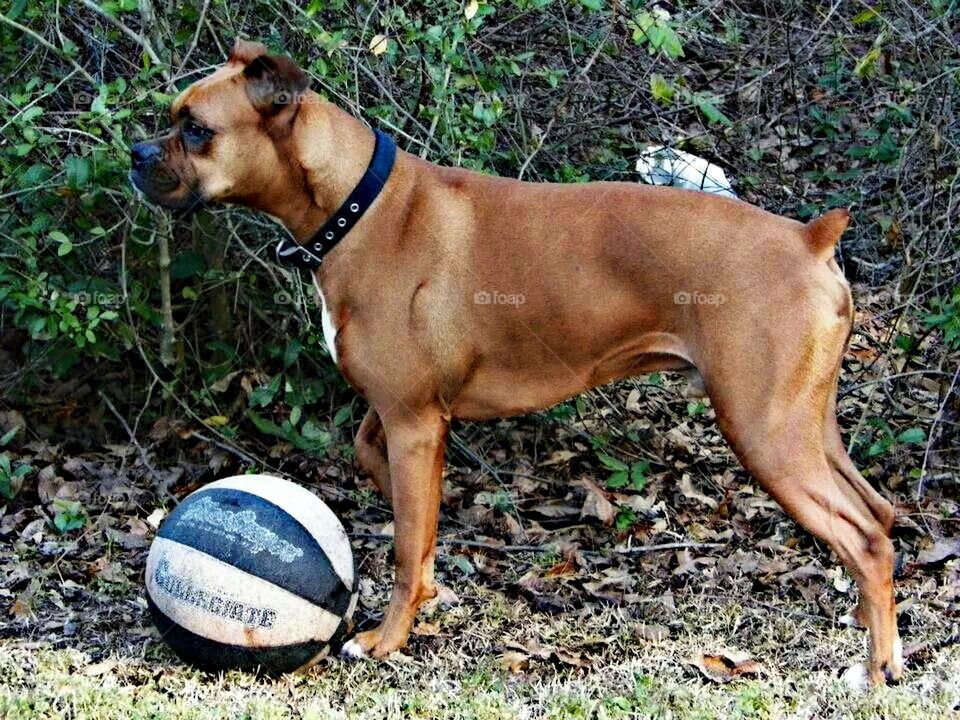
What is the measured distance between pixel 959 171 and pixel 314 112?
2782mm

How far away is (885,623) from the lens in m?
4.08

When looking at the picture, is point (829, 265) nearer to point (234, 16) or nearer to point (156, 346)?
point (234, 16)

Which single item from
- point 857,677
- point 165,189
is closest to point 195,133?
point 165,189

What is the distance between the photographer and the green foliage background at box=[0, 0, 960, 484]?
527 cm

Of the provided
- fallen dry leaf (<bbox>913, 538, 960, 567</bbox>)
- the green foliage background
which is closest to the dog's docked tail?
the green foliage background

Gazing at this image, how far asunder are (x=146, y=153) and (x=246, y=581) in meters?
1.47

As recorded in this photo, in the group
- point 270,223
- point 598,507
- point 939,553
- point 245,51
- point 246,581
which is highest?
point 245,51

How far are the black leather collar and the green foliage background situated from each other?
2.30 ft

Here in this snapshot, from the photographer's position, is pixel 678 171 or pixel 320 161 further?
pixel 678 171

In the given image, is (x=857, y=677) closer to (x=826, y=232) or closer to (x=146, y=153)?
(x=826, y=232)

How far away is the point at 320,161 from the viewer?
428cm

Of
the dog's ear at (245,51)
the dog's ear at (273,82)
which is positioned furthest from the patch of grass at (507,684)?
the dog's ear at (245,51)

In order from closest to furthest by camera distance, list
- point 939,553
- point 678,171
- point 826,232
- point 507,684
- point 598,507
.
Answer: point 826,232
point 507,684
point 939,553
point 598,507
point 678,171

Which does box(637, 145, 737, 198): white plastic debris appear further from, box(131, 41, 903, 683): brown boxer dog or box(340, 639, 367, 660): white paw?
box(340, 639, 367, 660): white paw
